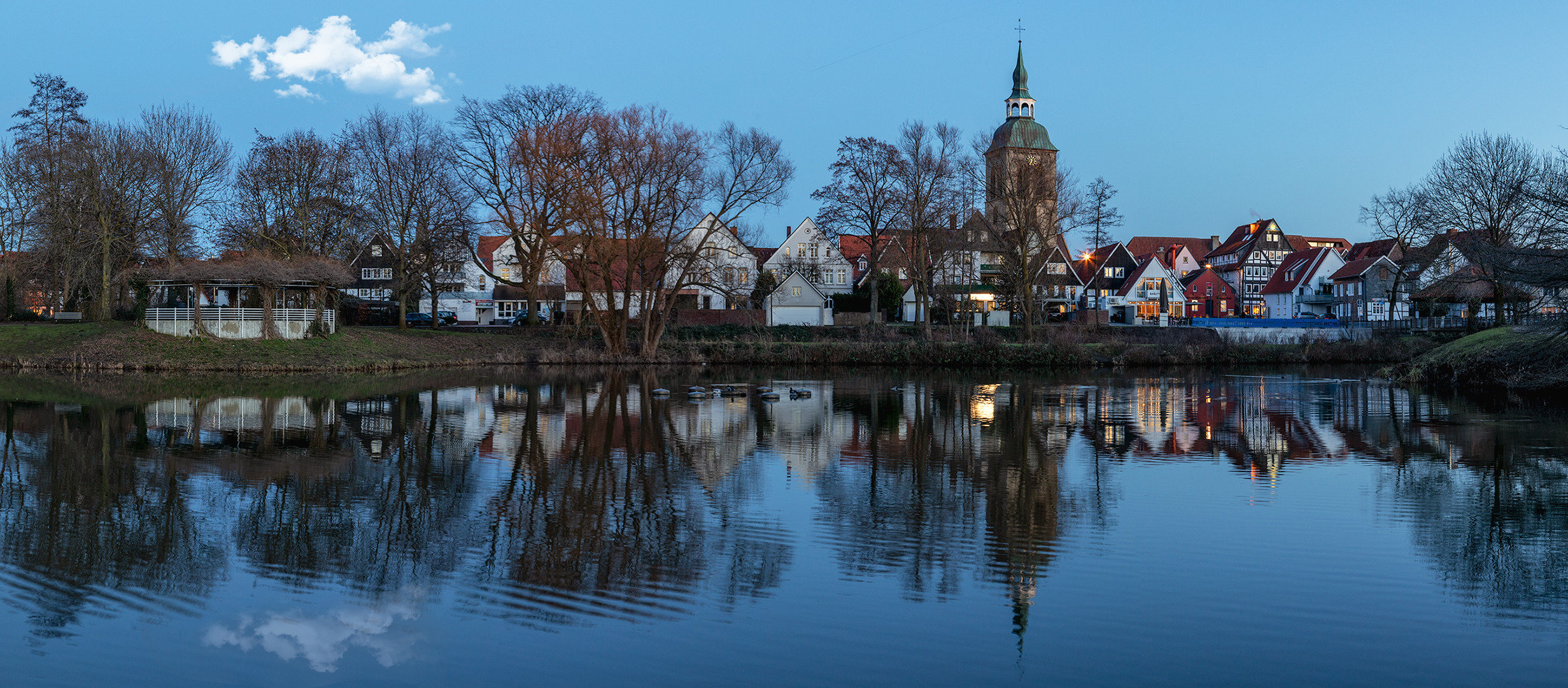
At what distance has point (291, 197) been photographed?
1768 inches

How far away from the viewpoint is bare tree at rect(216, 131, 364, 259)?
44406 millimetres

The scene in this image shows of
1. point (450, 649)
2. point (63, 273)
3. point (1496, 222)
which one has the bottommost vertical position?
point (450, 649)

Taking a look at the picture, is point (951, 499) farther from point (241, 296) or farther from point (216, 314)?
point (241, 296)

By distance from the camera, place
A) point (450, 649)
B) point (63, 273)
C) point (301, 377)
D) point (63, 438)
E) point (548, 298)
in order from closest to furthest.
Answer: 1. point (450, 649)
2. point (63, 438)
3. point (301, 377)
4. point (63, 273)
5. point (548, 298)

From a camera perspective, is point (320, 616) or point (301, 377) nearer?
point (320, 616)

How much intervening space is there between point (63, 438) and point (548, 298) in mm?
46950

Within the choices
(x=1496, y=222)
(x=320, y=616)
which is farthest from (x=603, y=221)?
(x=1496, y=222)

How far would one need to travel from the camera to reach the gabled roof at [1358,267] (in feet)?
243

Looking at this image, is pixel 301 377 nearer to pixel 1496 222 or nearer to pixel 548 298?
pixel 548 298

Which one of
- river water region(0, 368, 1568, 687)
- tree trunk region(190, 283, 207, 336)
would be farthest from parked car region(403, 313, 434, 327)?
river water region(0, 368, 1568, 687)

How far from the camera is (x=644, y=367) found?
137ft

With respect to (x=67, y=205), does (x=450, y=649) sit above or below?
below

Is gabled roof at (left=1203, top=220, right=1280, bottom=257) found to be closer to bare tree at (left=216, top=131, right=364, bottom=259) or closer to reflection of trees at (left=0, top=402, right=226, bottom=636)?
bare tree at (left=216, top=131, right=364, bottom=259)

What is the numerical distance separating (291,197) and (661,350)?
Result: 55.9 feet
